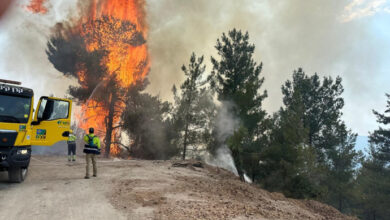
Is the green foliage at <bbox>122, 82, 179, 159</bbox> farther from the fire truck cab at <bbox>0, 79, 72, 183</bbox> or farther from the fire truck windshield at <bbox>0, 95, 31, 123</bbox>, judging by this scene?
the fire truck windshield at <bbox>0, 95, 31, 123</bbox>

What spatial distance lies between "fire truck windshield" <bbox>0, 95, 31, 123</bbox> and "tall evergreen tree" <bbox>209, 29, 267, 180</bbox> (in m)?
14.4

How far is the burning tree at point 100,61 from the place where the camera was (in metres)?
29.1

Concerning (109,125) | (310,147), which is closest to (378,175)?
(310,147)

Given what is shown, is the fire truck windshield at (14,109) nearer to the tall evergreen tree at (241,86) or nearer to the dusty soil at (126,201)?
the dusty soil at (126,201)

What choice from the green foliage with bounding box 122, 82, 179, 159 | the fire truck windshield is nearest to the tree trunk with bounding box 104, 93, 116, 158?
the green foliage with bounding box 122, 82, 179, 159

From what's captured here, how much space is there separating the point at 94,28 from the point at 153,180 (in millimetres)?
24262

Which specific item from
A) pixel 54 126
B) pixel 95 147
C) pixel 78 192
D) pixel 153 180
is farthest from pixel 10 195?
pixel 153 180

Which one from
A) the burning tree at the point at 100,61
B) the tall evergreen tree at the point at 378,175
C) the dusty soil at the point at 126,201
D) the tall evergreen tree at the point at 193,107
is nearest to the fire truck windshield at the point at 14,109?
the dusty soil at the point at 126,201

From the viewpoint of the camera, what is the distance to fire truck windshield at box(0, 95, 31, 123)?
8577 mm

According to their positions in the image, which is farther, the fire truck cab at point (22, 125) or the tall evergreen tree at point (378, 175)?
the tall evergreen tree at point (378, 175)

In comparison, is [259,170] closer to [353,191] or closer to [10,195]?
[353,191]

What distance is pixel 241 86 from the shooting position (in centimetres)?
2345

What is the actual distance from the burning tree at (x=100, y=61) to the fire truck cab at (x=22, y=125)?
19.9 m

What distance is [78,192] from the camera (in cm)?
866
